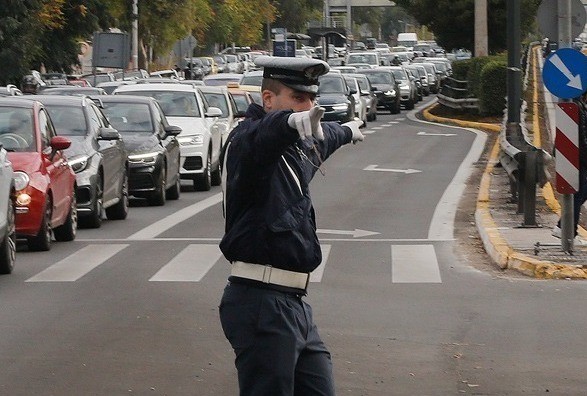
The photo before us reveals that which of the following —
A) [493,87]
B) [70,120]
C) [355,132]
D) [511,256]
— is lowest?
A: [511,256]

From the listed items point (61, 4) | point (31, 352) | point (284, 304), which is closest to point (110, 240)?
point (31, 352)

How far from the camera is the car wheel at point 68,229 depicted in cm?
1725

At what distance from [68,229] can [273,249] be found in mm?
11934

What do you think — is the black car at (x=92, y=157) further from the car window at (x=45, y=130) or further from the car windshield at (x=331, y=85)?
the car windshield at (x=331, y=85)

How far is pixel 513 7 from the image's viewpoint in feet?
80.2

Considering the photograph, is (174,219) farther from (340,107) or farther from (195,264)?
(340,107)

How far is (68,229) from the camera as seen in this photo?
1731 cm

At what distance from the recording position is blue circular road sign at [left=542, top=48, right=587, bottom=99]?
15.4m

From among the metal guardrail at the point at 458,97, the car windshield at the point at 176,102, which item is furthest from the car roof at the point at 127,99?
the metal guardrail at the point at 458,97

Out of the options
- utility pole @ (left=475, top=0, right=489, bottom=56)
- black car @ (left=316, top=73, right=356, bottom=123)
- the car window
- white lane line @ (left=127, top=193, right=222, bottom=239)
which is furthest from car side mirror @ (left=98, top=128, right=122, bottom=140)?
utility pole @ (left=475, top=0, right=489, bottom=56)

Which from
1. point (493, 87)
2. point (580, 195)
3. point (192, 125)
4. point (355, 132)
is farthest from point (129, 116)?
point (493, 87)

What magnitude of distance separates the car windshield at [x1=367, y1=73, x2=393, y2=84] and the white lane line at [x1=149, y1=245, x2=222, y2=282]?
140ft

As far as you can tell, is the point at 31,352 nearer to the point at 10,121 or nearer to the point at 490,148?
the point at 10,121

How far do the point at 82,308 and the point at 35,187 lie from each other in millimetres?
3874
